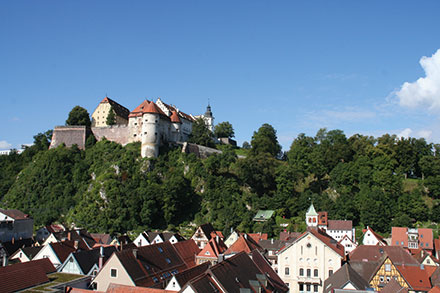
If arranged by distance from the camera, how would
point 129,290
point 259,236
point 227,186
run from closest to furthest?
1. point 129,290
2. point 259,236
3. point 227,186

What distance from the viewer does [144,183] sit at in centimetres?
6631

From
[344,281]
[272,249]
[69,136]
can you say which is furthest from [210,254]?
[69,136]

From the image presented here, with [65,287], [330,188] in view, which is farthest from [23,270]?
[330,188]

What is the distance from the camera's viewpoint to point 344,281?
29766mm

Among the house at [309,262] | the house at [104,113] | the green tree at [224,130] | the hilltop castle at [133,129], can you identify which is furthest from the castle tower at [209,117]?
the house at [309,262]

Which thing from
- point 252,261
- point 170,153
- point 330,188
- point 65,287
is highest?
point 170,153

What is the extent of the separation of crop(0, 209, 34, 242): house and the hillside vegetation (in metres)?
6.20

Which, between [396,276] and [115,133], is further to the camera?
[115,133]

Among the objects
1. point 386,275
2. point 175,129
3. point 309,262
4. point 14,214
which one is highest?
point 175,129

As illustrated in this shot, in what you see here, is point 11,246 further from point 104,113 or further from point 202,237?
point 104,113

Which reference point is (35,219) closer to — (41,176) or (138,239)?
(41,176)

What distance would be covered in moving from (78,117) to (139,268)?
2416 inches

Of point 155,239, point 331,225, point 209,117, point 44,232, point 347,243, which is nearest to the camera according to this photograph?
point 155,239

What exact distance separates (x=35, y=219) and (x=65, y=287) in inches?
1629
